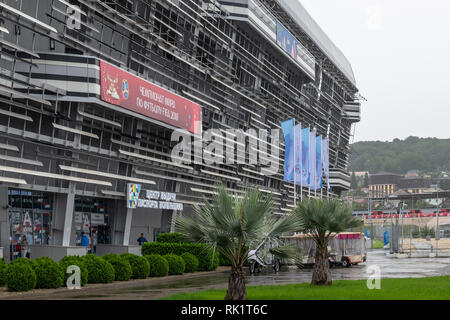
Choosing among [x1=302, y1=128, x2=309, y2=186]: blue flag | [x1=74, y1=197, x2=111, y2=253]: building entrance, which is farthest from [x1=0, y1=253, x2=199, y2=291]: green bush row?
[x1=302, y1=128, x2=309, y2=186]: blue flag

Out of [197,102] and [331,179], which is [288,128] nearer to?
[197,102]

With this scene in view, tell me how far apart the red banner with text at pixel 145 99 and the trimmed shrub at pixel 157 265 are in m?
9.09

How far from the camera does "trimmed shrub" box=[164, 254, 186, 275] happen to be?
31.8 m

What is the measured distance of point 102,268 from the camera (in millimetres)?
25469

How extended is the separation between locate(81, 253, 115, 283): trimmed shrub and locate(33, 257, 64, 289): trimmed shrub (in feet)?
8.00

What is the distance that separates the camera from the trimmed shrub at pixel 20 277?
21219 mm

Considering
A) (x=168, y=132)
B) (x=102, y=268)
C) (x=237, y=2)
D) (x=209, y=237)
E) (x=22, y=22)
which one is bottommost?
(x=102, y=268)

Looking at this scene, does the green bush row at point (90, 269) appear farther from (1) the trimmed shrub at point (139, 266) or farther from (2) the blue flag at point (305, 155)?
(2) the blue flag at point (305, 155)

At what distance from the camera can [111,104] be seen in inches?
1362

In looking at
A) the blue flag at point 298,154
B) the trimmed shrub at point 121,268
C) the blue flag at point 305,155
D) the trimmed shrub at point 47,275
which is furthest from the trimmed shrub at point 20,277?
the blue flag at point 305,155

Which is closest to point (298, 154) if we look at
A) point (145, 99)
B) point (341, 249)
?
point (341, 249)

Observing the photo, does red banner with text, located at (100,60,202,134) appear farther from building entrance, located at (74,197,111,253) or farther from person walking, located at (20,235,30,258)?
person walking, located at (20,235,30,258)

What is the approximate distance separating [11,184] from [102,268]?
7626 mm

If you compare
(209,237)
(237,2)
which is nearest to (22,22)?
(209,237)
